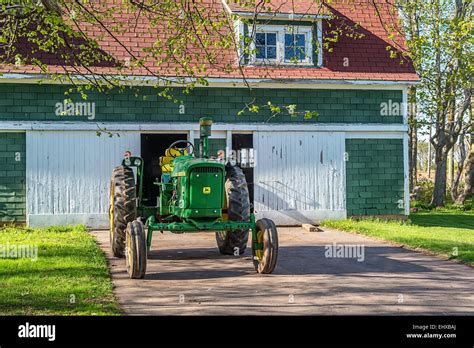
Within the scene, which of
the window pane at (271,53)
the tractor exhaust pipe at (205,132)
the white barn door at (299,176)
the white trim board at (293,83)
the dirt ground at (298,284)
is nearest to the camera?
the dirt ground at (298,284)

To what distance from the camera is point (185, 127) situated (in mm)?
18172

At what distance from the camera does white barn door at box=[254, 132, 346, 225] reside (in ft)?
61.5

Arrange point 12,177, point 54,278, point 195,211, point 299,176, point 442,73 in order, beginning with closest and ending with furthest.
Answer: point 54,278 → point 195,211 → point 12,177 → point 299,176 → point 442,73

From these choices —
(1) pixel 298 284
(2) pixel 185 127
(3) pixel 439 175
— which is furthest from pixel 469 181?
(1) pixel 298 284

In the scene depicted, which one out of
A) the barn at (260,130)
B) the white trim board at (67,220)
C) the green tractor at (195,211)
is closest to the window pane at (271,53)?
the barn at (260,130)

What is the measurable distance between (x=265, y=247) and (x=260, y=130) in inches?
351

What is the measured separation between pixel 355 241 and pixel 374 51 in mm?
7179

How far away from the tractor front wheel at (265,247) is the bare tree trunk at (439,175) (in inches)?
741

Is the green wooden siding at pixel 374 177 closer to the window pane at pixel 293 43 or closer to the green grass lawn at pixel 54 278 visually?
the window pane at pixel 293 43

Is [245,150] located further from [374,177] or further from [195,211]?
[195,211]

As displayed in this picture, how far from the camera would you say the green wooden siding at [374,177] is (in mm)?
19312

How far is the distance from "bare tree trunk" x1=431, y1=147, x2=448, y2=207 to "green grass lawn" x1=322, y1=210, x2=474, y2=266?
482cm

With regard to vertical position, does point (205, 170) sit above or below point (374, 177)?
above

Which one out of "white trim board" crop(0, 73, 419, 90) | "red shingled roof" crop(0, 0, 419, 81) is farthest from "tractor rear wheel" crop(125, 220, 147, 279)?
"red shingled roof" crop(0, 0, 419, 81)
